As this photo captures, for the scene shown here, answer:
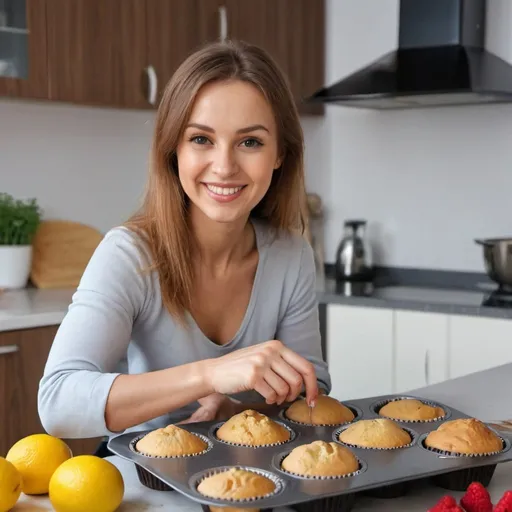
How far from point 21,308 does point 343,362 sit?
4.01ft

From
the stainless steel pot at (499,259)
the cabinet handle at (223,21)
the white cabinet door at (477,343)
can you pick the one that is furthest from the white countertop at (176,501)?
the cabinet handle at (223,21)

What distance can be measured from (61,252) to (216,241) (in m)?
1.59

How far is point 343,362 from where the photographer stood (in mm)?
3150

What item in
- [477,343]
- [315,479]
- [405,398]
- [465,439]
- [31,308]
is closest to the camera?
[315,479]

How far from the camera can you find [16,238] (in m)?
2.87

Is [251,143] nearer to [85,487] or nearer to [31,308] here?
[85,487]

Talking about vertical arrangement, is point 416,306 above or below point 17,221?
below

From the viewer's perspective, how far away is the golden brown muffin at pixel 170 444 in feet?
3.48

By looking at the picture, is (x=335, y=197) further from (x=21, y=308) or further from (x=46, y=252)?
(x=21, y=308)

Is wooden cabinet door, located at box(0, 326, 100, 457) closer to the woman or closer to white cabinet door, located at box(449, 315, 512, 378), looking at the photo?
the woman

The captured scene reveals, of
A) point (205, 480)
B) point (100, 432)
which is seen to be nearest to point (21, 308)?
point (100, 432)

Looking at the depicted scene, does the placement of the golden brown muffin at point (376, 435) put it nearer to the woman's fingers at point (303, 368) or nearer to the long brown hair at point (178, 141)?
the woman's fingers at point (303, 368)

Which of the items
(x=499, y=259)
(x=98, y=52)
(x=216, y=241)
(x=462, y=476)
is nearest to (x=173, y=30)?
(x=98, y=52)

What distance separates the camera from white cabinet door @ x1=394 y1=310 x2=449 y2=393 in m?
2.87
